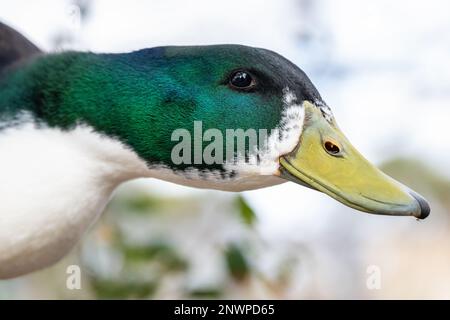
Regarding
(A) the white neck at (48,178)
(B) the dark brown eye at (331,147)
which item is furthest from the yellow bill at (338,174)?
(A) the white neck at (48,178)

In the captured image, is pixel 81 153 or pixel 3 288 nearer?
pixel 81 153

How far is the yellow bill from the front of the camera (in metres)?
1.83

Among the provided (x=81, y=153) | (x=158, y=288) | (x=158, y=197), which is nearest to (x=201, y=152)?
(x=81, y=153)

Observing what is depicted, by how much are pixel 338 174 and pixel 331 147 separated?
0.07m

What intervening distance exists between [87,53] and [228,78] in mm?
335

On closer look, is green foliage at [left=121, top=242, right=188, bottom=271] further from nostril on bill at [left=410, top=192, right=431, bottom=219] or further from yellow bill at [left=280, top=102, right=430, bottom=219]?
nostril on bill at [left=410, top=192, right=431, bottom=219]

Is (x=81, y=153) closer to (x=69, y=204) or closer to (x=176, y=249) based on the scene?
(x=69, y=204)

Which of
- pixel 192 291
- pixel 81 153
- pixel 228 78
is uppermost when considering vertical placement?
pixel 228 78

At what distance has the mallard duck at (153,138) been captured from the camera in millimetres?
1803

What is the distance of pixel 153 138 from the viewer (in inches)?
72.1

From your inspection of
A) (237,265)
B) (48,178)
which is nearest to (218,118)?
(48,178)

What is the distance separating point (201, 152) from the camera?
182 centimetres

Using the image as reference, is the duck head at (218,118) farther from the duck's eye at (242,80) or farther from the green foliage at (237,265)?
the green foliage at (237,265)

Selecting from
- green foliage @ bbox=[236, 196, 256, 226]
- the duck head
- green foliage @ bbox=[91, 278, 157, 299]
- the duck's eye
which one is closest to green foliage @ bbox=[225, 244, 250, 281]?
green foliage @ bbox=[236, 196, 256, 226]
